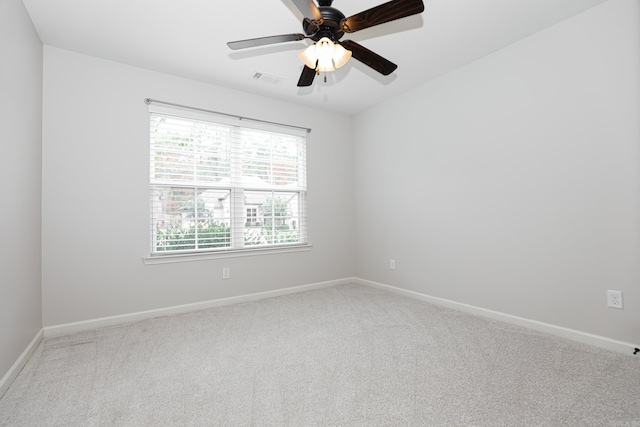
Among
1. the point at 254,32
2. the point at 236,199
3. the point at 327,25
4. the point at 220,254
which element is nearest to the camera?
the point at 327,25

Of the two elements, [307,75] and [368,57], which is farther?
[307,75]

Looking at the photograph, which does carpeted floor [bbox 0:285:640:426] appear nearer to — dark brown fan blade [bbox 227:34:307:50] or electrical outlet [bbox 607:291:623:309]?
electrical outlet [bbox 607:291:623:309]

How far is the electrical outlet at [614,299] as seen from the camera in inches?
82.9

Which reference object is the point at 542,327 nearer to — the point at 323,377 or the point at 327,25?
the point at 323,377

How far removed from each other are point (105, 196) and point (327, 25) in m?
2.53

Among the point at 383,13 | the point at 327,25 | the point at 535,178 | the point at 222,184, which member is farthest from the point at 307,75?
the point at 535,178

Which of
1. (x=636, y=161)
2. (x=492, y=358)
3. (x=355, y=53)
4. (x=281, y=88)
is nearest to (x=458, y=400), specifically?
(x=492, y=358)

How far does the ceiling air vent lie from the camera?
3.16 meters

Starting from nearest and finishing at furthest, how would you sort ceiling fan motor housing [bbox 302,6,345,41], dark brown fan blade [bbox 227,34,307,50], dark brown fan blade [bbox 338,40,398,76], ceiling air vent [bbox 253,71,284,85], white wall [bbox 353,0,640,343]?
ceiling fan motor housing [bbox 302,6,345,41]
dark brown fan blade [bbox 227,34,307,50]
dark brown fan blade [bbox 338,40,398,76]
white wall [bbox 353,0,640,343]
ceiling air vent [bbox 253,71,284,85]

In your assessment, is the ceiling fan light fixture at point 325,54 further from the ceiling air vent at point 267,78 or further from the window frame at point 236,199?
the window frame at point 236,199

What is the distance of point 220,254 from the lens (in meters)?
3.39

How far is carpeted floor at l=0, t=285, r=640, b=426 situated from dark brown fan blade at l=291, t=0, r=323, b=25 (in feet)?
6.95

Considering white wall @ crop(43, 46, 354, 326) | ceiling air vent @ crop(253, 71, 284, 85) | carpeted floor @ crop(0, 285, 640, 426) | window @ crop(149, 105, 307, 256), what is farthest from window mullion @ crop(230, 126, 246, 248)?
carpeted floor @ crop(0, 285, 640, 426)

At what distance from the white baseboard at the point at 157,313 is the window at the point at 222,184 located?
0.59 metres
